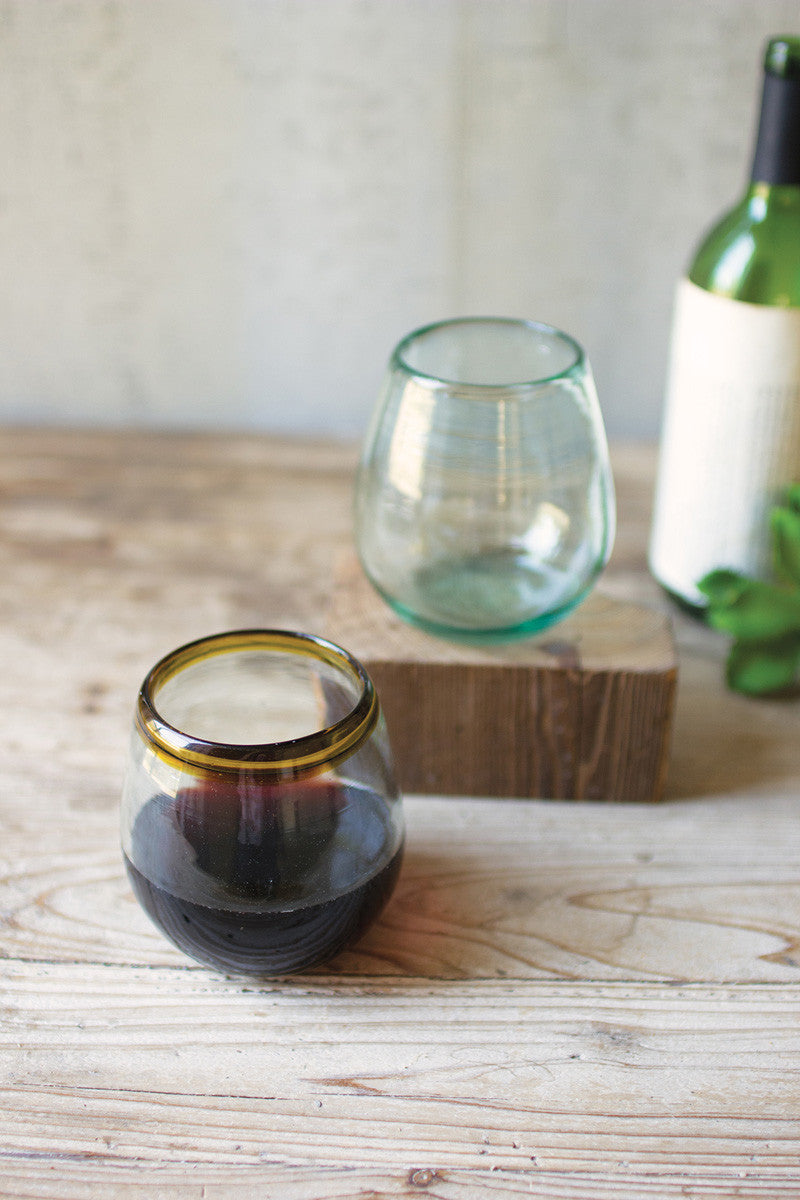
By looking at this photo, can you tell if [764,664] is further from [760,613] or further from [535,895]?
[535,895]

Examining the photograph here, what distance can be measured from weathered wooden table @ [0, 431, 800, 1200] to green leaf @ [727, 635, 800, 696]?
14 mm

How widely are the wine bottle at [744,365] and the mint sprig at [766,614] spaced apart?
0.02 m

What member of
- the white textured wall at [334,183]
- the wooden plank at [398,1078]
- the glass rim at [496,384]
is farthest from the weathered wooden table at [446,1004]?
the white textured wall at [334,183]

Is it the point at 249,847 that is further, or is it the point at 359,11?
the point at 359,11

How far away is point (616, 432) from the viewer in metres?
0.88

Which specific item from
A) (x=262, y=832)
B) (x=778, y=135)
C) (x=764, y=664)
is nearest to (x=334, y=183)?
(x=778, y=135)

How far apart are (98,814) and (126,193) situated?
1.55 feet

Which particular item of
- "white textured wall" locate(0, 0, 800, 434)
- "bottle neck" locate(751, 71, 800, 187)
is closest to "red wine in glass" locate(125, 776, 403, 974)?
"bottle neck" locate(751, 71, 800, 187)

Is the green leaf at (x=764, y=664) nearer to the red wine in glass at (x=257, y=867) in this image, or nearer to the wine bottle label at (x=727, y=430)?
the wine bottle label at (x=727, y=430)

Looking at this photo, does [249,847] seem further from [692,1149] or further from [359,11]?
[359,11]

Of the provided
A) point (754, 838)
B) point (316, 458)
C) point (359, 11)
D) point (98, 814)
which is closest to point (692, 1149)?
point (754, 838)

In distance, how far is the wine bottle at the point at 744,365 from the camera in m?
0.55

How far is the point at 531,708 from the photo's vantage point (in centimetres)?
51

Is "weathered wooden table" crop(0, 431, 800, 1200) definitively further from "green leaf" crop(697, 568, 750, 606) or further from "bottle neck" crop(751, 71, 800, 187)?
"bottle neck" crop(751, 71, 800, 187)
